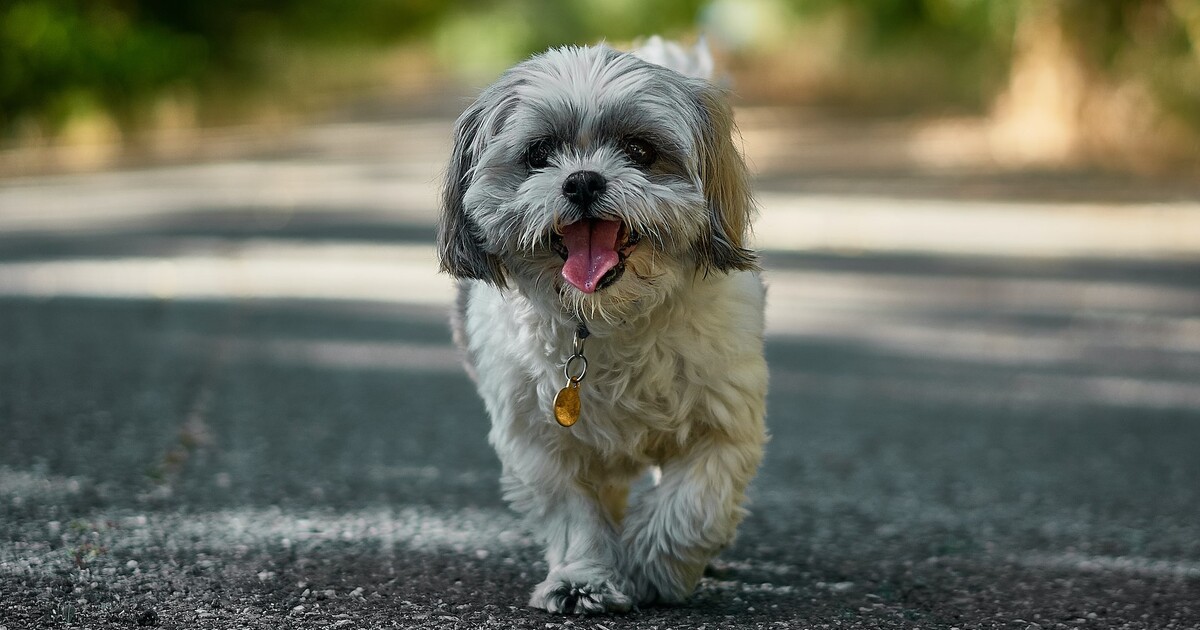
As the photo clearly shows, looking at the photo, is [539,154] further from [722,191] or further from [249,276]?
[249,276]

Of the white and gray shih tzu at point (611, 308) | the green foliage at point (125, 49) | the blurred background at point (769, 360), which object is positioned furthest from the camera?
the green foliage at point (125, 49)

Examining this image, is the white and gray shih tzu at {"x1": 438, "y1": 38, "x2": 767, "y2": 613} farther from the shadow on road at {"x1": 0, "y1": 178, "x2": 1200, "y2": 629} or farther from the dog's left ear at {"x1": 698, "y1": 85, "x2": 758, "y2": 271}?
the shadow on road at {"x1": 0, "y1": 178, "x2": 1200, "y2": 629}

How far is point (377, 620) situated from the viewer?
4.15 m

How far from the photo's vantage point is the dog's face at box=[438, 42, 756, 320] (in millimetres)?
4098

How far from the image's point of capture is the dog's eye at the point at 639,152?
4.21 meters

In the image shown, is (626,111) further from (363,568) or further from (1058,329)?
(1058,329)

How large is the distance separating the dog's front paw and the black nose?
3.53 ft

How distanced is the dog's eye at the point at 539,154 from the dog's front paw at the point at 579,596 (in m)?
1.16

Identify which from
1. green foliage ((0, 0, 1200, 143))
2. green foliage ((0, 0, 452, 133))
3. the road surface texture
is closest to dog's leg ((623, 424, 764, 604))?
the road surface texture

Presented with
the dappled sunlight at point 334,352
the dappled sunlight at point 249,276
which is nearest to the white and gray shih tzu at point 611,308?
the dappled sunlight at point 334,352

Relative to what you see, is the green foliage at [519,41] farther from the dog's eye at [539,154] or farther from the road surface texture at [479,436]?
the dog's eye at [539,154]

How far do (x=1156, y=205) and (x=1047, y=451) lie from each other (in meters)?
10.2

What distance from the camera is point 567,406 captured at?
4.30 m

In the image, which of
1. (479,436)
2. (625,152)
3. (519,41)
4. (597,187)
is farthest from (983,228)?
(519,41)
